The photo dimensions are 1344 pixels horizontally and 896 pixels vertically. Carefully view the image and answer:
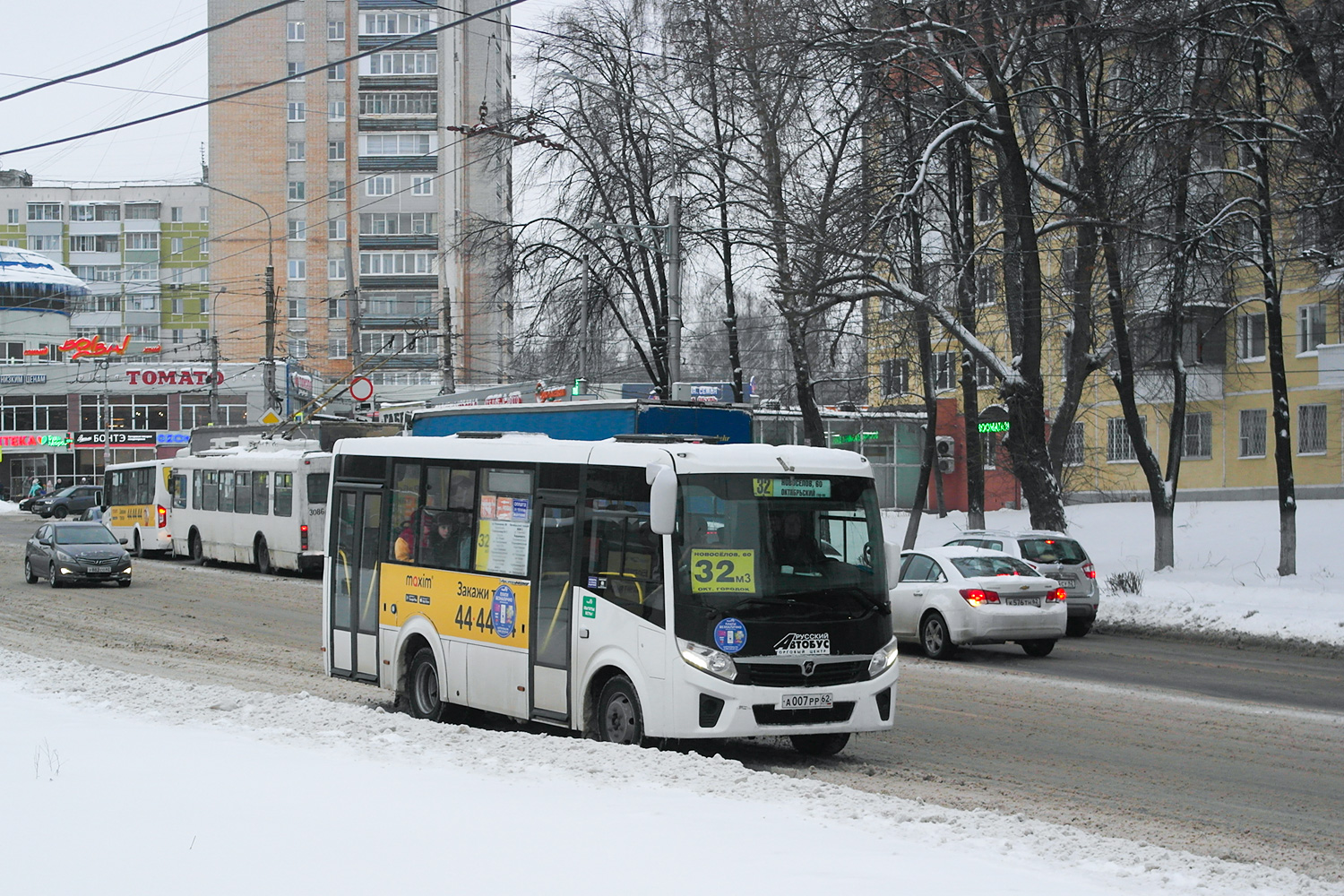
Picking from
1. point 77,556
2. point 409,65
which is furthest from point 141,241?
point 77,556

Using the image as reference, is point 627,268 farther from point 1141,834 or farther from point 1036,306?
point 1141,834

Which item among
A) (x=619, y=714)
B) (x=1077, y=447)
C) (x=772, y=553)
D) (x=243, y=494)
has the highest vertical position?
(x=1077, y=447)

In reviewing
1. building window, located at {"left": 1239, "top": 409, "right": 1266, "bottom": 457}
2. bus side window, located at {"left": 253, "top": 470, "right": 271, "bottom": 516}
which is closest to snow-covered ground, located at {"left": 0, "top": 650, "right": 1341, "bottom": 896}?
bus side window, located at {"left": 253, "top": 470, "right": 271, "bottom": 516}

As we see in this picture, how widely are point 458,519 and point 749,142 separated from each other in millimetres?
19525

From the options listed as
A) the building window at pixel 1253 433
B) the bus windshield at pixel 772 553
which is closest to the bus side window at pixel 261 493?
the bus windshield at pixel 772 553

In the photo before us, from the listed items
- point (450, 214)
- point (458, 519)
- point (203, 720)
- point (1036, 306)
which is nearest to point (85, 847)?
point (203, 720)

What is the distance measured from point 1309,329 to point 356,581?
40.2 m

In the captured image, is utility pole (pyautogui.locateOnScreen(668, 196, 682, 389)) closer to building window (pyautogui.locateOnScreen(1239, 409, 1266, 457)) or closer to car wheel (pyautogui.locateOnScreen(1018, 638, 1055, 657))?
car wheel (pyautogui.locateOnScreen(1018, 638, 1055, 657))

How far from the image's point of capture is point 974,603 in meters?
18.3

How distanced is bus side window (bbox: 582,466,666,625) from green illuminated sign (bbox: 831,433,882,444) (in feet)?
124

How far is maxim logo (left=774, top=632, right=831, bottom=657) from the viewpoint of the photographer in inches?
417

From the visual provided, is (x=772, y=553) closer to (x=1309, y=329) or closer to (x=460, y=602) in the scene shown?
(x=460, y=602)

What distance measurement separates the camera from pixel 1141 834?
851 cm

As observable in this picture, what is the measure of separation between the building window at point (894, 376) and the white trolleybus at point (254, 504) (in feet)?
48.4
